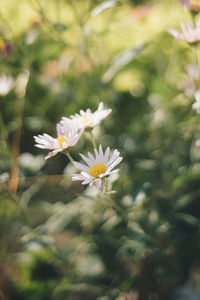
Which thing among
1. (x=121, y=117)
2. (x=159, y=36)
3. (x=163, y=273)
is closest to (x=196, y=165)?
(x=163, y=273)

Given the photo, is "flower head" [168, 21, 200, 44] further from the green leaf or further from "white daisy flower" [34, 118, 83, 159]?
"white daisy flower" [34, 118, 83, 159]

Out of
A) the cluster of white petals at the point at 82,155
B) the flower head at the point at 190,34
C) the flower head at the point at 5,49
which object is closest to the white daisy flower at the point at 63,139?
the cluster of white petals at the point at 82,155

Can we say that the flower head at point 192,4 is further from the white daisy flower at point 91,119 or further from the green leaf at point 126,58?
the white daisy flower at point 91,119

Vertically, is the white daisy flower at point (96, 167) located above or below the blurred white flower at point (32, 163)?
below

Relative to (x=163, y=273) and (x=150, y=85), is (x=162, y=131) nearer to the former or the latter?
(x=150, y=85)

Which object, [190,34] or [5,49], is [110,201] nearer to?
[190,34]
